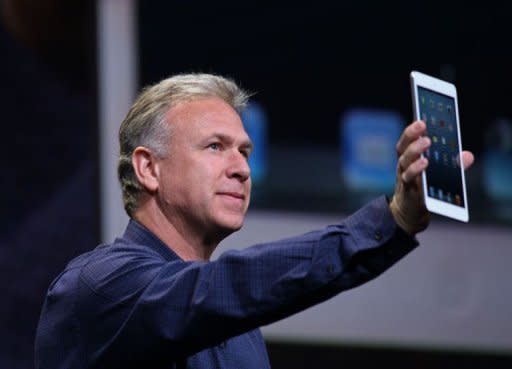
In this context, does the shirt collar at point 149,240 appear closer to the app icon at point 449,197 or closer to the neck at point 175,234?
the neck at point 175,234

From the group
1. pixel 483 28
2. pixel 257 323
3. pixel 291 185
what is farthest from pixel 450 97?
pixel 483 28

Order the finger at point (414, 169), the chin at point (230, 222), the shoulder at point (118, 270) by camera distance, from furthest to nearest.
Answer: the chin at point (230, 222) → the shoulder at point (118, 270) → the finger at point (414, 169)

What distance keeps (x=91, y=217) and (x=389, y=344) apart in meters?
0.87

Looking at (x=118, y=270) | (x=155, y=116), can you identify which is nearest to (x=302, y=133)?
(x=155, y=116)

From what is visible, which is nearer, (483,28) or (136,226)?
(136,226)

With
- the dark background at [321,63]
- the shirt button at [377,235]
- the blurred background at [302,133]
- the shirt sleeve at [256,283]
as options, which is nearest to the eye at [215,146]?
the shirt sleeve at [256,283]

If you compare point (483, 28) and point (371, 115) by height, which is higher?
point (483, 28)

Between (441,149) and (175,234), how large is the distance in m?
0.44

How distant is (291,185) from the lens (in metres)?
3.28

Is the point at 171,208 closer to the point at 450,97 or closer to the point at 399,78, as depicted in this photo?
the point at 450,97

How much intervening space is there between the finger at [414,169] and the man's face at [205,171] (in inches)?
13.9

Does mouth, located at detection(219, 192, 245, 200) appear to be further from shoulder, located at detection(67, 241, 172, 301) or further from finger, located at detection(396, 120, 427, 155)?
finger, located at detection(396, 120, 427, 155)

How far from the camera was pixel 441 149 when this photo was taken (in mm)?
1358

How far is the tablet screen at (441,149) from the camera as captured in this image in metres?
1.33
